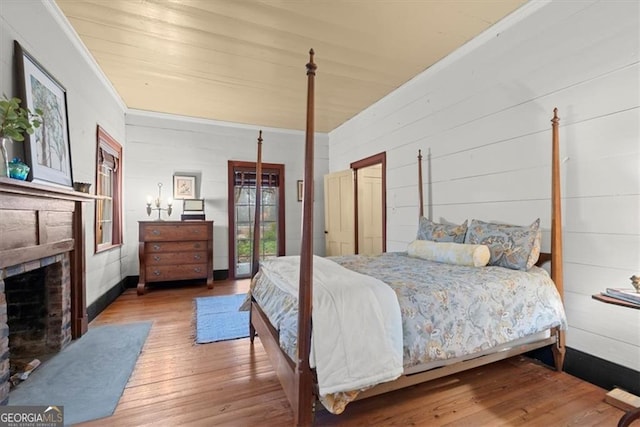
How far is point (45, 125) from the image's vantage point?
7.35ft

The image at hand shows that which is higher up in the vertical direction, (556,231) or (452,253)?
(556,231)

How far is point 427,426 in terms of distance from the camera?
5.16 ft

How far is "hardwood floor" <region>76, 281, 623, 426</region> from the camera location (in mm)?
1625

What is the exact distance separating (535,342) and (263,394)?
6.25ft

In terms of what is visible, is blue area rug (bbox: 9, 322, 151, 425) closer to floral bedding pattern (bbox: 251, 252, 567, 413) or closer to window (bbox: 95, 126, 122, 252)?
floral bedding pattern (bbox: 251, 252, 567, 413)

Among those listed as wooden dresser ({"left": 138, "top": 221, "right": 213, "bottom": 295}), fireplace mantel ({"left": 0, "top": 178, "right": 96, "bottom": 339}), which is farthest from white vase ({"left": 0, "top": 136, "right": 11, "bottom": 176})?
wooden dresser ({"left": 138, "top": 221, "right": 213, "bottom": 295})

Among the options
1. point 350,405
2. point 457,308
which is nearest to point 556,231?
point 457,308

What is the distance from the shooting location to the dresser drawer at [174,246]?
4.27 m

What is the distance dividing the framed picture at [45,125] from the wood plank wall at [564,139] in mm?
3505

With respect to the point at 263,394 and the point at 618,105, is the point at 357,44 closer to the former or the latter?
the point at 618,105

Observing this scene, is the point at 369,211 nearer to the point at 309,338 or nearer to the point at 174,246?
the point at 174,246

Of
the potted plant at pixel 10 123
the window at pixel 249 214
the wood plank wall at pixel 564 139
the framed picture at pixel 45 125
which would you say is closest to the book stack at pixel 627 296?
the wood plank wall at pixel 564 139

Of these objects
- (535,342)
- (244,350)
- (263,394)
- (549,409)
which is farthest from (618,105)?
(244,350)

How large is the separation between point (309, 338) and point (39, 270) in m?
2.45
